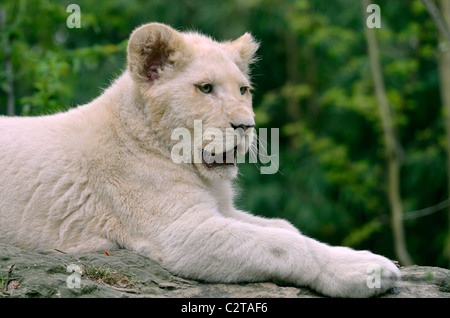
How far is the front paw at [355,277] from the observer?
176 inches

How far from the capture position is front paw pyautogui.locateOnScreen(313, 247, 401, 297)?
14.6ft

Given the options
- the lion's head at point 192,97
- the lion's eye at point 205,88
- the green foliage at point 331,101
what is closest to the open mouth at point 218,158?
the lion's head at point 192,97

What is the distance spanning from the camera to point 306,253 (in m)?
4.60

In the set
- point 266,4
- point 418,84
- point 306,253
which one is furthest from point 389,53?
point 306,253

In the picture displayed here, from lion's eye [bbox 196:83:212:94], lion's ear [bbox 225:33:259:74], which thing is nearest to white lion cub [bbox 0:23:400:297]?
lion's eye [bbox 196:83:212:94]

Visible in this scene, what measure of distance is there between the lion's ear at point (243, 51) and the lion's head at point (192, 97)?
50 cm

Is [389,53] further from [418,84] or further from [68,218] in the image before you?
[68,218]

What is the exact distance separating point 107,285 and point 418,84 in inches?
447

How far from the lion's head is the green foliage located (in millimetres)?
7813

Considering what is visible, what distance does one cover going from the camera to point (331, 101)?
1473 centimetres

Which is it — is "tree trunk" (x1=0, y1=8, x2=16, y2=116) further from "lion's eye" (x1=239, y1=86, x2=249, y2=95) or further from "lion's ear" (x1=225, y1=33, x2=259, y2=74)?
"lion's eye" (x1=239, y1=86, x2=249, y2=95)

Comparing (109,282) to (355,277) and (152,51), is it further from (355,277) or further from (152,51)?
(152,51)

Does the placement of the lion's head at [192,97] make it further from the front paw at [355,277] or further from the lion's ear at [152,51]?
the front paw at [355,277]


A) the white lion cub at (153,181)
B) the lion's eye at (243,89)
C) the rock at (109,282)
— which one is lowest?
the rock at (109,282)
